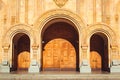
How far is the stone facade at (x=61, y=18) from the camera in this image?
25625mm

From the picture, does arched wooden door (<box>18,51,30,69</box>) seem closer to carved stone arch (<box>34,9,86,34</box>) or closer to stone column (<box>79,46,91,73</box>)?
carved stone arch (<box>34,9,86,34</box>)

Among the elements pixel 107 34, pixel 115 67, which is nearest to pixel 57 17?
pixel 107 34

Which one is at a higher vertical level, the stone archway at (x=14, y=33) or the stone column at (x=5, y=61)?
the stone archway at (x=14, y=33)

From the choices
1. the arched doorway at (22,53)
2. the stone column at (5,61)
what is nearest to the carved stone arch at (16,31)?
the stone column at (5,61)

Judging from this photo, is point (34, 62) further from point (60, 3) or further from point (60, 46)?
point (60, 3)

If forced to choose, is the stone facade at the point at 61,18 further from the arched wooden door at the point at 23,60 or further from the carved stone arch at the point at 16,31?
the arched wooden door at the point at 23,60

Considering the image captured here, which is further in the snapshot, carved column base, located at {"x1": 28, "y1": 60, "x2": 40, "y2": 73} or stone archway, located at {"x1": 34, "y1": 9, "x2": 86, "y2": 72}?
stone archway, located at {"x1": 34, "y1": 9, "x2": 86, "y2": 72}

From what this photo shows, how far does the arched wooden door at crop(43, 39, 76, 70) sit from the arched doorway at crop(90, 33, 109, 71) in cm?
175

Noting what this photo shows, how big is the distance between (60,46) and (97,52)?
137 inches

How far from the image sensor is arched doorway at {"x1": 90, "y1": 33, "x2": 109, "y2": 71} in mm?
28070

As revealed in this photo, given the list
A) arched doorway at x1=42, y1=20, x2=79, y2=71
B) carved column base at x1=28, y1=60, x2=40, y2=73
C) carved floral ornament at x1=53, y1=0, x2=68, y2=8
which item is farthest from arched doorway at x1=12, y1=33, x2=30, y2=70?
carved floral ornament at x1=53, y1=0, x2=68, y2=8

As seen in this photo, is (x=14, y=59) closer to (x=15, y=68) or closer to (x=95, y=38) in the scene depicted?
(x=15, y=68)

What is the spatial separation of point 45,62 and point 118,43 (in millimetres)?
6901

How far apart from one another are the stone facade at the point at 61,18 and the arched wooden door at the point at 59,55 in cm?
235
